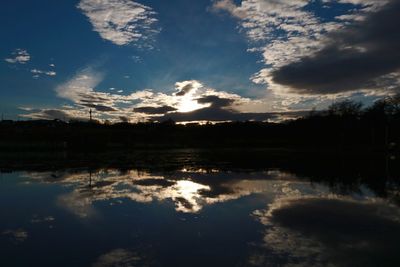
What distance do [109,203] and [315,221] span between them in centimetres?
722

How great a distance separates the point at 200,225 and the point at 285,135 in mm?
101761

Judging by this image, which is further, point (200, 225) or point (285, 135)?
point (285, 135)

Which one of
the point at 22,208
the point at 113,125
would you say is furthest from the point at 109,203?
the point at 113,125

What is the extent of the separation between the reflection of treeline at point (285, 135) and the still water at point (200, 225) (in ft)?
146

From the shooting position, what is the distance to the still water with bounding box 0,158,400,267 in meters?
6.81

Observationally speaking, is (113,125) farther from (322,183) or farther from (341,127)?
(322,183)

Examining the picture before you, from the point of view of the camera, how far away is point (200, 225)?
30.2 ft

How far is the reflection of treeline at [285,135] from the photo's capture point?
6556cm

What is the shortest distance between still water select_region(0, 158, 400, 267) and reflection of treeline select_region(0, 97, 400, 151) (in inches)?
1752

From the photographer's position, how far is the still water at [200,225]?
6812 millimetres

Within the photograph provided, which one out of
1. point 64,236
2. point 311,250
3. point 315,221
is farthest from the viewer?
point 315,221

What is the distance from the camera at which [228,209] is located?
36.6 ft

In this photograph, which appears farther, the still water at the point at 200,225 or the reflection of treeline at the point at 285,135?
the reflection of treeline at the point at 285,135

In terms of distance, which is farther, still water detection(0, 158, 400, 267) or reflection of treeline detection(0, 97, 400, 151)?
reflection of treeline detection(0, 97, 400, 151)
